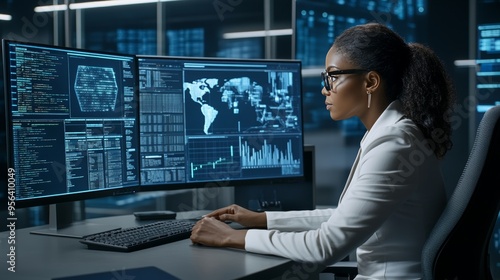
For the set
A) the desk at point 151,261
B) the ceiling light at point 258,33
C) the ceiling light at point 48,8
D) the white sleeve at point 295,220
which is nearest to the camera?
the desk at point 151,261

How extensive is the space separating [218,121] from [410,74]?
2.44ft

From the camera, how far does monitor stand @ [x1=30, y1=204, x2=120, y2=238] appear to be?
5.50 ft

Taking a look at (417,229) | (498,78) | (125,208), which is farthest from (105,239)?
(125,208)

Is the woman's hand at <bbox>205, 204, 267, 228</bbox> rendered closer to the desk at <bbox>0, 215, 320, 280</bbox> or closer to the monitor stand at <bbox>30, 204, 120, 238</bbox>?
the desk at <bbox>0, 215, 320, 280</bbox>

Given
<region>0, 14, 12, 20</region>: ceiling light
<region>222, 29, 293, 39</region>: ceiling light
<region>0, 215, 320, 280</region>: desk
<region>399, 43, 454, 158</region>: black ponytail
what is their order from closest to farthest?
1. <region>0, 215, 320, 280</region>: desk
2. <region>399, 43, 454, 158</region>: black ponytail
3. <region>0, 14, 12, 20</region>: ceiling light
4. <region>222, 29, 293, 39</region>: ceiling light

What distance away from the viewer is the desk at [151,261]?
1217 millimetres

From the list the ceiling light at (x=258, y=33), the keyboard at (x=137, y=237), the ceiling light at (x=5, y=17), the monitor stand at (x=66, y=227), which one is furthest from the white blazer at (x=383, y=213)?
the ceiling light at (x=5, y=17)

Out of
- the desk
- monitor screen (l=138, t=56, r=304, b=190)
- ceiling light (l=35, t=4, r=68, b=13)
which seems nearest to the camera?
the desk

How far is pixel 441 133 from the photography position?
142cm

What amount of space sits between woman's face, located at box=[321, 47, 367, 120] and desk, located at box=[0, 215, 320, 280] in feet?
1.39

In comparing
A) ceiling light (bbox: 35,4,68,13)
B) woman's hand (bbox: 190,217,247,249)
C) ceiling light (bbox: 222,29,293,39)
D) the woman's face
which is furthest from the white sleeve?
ceiling light (bbox: 35,4,68,13)

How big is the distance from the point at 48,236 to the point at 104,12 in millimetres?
5038

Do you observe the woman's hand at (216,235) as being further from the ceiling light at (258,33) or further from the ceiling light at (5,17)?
the ceiling light at (5,17)

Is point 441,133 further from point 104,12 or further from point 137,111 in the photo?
point 104,12
